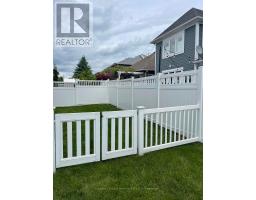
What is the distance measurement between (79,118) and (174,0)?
1418 mm

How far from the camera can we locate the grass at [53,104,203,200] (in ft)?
5.10

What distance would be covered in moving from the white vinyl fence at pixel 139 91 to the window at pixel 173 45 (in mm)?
2298

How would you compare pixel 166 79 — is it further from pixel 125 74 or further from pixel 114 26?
pixel 125 74

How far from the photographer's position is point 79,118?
2047 mm

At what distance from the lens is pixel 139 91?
506cm

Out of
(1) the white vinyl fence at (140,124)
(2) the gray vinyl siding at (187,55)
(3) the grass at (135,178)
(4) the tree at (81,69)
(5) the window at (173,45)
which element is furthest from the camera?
(5) the window at (173,45)

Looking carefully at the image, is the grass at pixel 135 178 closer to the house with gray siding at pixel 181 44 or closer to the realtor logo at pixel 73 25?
the realtor logo at pixel 73 25

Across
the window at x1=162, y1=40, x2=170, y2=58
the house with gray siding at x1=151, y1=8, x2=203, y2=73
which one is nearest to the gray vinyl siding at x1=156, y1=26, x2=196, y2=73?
the house with gray siding at x1=151, y1=8, x2=203, y2=73

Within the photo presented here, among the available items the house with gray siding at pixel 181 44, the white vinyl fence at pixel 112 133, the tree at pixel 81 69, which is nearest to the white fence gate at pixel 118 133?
the white vinyl fence at pixel 112 133

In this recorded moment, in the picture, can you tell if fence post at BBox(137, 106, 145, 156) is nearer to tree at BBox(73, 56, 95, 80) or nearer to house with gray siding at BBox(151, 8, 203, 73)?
tree at BBox(73, 56, 95, 80)

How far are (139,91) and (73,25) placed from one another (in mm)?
3455

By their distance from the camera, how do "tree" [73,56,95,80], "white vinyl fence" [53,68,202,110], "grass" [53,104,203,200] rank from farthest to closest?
"tree" [73,56,95,80] < "white vinyl fence" [53,68,202,110] < "grass" [53,104,203,200]

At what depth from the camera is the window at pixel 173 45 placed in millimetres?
7070
